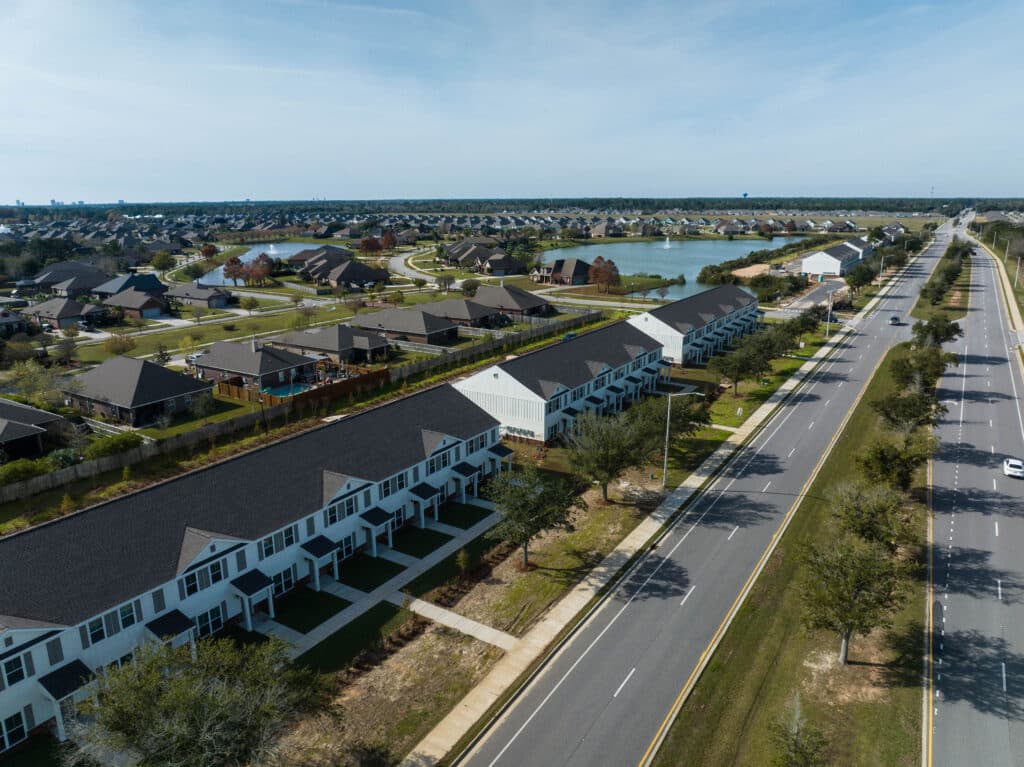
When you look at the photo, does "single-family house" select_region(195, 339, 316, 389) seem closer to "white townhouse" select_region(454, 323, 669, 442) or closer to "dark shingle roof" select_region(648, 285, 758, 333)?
"white townhouse" select_region(454, 323, 669, 442)

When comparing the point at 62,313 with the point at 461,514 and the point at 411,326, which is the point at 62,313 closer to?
the point at 411,326

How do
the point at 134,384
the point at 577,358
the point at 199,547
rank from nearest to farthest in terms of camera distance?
the point at 199,547
the point at 134,384
the point at 577,358

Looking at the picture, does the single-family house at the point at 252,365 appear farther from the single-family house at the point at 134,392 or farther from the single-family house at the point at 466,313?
the single-family house at the point at 466,313

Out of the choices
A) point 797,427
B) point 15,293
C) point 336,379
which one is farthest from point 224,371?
point 15,293

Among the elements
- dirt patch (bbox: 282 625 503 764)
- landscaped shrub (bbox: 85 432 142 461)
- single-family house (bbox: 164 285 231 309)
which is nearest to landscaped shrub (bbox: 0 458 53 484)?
landscaped shrub (bbox: 85 432 142 461)

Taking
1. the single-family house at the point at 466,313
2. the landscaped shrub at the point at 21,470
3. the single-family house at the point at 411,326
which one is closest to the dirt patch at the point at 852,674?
the landscaped shrub at the point at 21,470

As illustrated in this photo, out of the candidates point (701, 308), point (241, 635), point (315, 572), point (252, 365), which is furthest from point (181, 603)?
point (701, 308)
